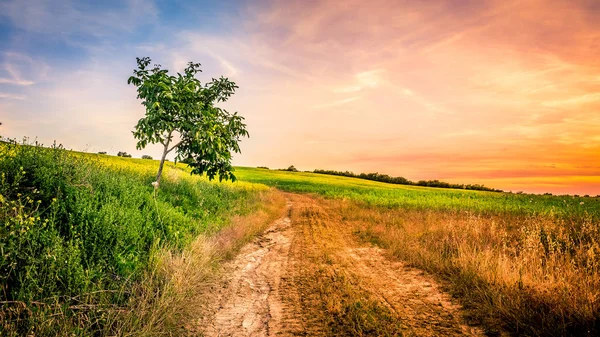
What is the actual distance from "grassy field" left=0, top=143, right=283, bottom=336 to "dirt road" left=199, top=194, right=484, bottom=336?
2.38 feet

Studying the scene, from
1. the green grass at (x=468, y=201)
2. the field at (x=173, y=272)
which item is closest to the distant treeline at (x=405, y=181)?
the green grass at (x=468, y=201)

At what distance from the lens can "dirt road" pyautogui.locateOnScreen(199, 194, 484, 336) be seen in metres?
4.40

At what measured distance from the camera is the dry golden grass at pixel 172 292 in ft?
13.2

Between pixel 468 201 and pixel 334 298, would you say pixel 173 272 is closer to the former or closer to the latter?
pixel 334 298

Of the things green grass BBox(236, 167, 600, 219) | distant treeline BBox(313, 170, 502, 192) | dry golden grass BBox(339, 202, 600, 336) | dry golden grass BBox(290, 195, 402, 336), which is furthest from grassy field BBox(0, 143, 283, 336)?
distant treeline BBox(313, 170, 502, 192)

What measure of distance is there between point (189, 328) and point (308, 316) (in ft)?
5.98

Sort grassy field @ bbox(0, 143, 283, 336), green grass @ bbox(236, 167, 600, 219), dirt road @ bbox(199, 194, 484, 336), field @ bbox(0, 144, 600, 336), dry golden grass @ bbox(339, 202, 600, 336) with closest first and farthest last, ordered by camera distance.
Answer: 1. grassy field @ bbox(0, 143, 283, 336)
2. field @ bbox(0, 144, 600, 336)
3. dry golden grass @ bbox(339, 202, 600, 336)
4. dirt road @ bbox(199, 194, 484, 336)
5. green grass @ bbox(236, 167, 600, 219)

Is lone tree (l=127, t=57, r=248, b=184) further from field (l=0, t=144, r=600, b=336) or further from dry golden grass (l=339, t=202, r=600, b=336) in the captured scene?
dry golden grass (l=339, t=202, r=600, b=336)

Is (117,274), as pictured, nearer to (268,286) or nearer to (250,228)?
(268,286)

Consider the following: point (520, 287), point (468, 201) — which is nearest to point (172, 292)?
point (520, 287)

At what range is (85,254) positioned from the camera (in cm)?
455

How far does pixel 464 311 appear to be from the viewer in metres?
4.94

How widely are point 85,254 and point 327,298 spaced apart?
4007mm

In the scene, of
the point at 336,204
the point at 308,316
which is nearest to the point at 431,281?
the point at 308,316
